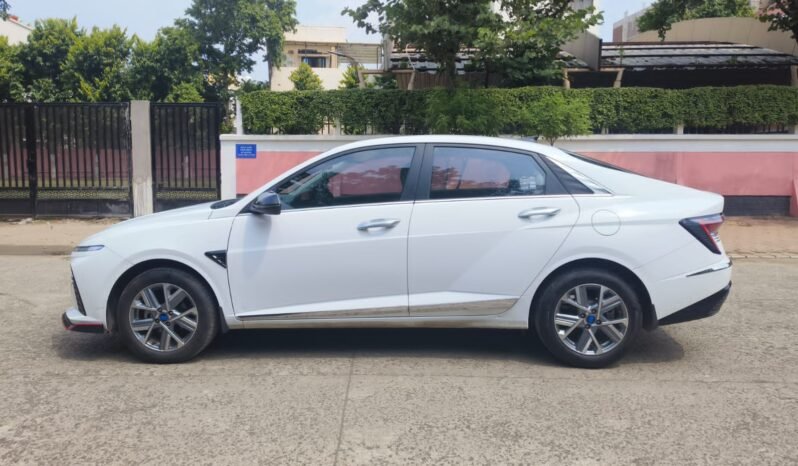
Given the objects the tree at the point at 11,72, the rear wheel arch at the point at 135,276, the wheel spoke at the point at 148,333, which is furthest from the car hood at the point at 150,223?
the tree at the point at 11,72

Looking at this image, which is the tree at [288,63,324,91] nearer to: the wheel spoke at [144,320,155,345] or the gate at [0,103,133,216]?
A: the gate at [0,103,133,216]

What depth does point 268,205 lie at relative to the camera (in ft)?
16.2

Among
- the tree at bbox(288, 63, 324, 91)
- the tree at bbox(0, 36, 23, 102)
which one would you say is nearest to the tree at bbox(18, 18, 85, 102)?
the tree at bbox(0, 36, 23, 102)

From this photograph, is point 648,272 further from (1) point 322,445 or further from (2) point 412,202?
(1) point 322,445

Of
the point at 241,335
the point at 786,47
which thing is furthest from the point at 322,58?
the point at 241,335

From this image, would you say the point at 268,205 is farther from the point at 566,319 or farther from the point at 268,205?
the point at 566,319

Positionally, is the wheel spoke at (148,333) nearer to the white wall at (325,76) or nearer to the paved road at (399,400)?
the paved road at (399,400)

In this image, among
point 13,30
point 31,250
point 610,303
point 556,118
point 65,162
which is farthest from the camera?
point 13,30

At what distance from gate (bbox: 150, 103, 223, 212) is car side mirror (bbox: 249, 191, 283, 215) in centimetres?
908

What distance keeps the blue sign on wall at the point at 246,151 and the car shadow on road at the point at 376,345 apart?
7667mm

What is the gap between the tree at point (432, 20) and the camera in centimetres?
1172

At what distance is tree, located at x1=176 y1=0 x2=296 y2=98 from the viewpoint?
35.5m

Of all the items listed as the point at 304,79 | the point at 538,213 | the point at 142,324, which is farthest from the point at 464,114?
the point at 304,79

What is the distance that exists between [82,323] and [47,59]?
93.1 ft
